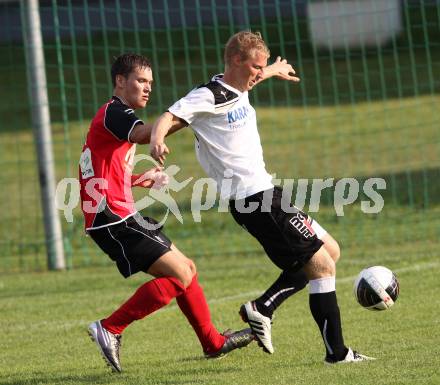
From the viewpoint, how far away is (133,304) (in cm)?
680

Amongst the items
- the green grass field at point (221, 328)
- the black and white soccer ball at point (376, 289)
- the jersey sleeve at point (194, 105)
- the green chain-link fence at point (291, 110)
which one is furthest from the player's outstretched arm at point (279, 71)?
the green chain-link fence at point (291, 110)

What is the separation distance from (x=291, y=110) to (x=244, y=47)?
1703 centimetres

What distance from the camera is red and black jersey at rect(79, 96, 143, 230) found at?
676 centimetres

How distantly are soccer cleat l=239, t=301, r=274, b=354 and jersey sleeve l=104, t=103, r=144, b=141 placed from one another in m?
1.33

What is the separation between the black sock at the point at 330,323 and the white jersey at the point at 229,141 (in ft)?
2.34

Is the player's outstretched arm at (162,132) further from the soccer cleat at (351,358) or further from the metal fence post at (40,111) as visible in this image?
the metal fence post at (40,111)

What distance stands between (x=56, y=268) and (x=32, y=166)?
9.21m

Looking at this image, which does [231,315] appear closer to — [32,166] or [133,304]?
[133,304]

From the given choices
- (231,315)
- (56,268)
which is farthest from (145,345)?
(56,268)

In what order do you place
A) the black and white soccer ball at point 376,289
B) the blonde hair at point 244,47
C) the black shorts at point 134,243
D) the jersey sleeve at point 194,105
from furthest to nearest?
1. the black and white soccer ball at point 376,289
2. the black shorts at point 134,243
3. the blonde hair at point 244,47
4. the jersey sleeve at point 194,105

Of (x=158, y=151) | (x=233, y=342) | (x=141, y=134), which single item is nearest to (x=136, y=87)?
(x=141, y=134)

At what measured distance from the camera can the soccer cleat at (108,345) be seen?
6.72 meters

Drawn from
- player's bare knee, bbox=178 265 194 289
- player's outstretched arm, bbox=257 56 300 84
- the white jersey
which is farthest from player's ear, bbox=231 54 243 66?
player's bare knee, bbox=178 265 194 289

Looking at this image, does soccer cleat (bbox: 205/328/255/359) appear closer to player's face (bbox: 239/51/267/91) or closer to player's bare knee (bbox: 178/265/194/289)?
player's bare knee (bbox: 178/265/194/289)
